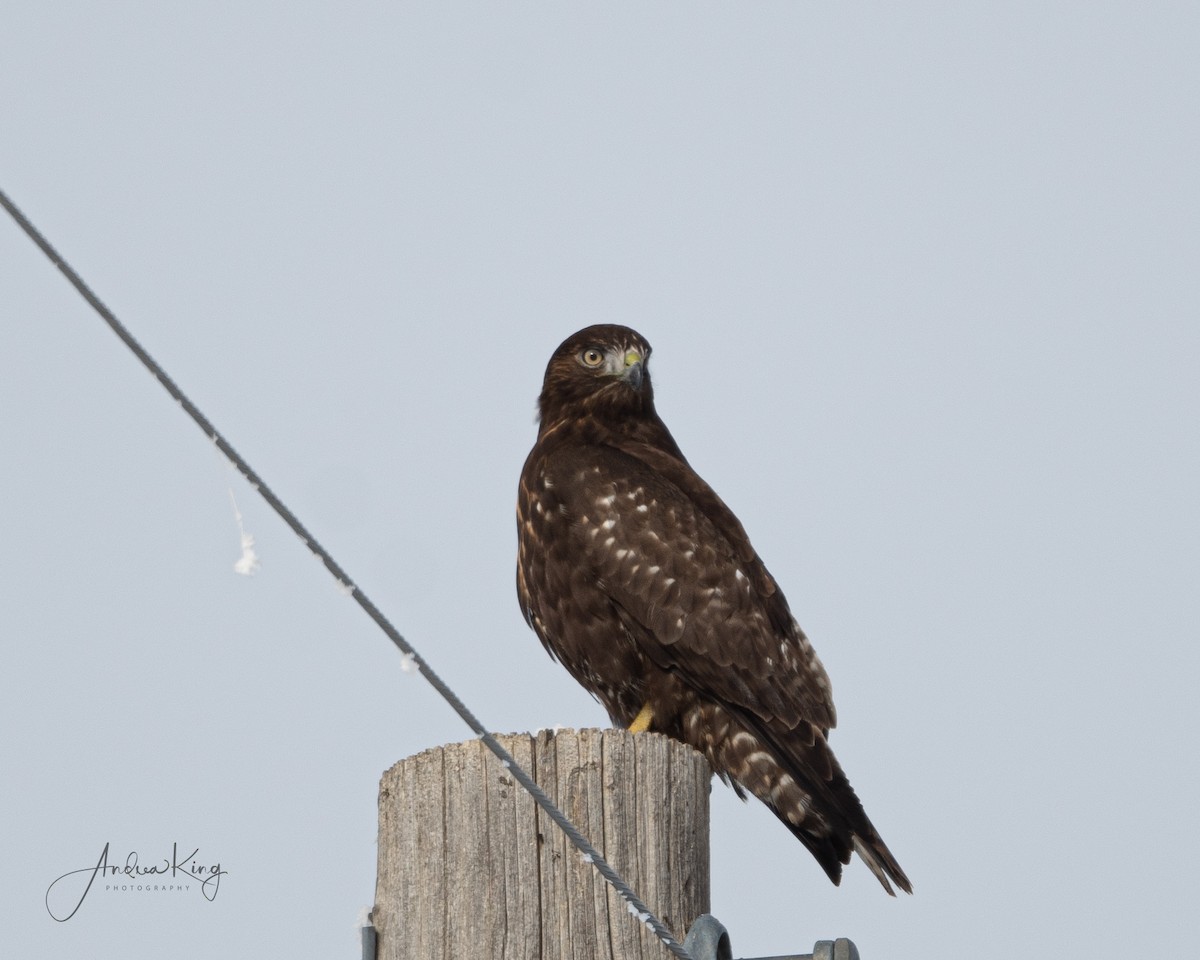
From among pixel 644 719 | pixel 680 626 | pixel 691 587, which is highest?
pixel 691 587

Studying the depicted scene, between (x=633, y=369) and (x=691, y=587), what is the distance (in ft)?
3.98

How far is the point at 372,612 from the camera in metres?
3.01

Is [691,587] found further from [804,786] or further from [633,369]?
[633,369]

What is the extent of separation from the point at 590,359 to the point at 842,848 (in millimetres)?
2518

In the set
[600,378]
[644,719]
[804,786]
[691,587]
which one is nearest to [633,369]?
[600,378]

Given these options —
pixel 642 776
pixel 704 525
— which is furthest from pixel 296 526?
pixel 704 525

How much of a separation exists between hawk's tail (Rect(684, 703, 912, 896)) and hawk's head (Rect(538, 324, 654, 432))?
1621mm

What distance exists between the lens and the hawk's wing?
19.3 feet

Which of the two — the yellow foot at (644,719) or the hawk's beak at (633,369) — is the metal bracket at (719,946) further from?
the hawk's beak at (633,369)

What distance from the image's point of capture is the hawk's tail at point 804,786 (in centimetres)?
533

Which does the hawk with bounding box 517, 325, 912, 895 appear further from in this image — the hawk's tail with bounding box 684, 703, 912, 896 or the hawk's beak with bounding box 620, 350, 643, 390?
the hawk's beak with bounding box 620, 350, 643, 390

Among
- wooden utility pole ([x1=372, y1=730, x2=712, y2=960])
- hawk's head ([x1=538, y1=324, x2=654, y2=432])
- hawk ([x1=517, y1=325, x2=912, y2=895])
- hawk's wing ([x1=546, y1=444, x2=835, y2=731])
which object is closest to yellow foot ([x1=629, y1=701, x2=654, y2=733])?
hawk ([x1=517, y1=325, x2=912, y2=895])

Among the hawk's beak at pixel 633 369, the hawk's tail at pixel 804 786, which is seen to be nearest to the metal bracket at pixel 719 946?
the hawk's tail at pixel 804 786

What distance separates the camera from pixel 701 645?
19.4ft
